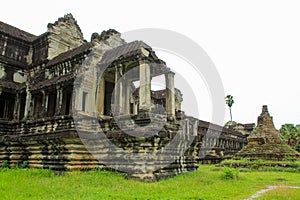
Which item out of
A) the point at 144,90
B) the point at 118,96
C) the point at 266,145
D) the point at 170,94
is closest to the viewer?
the point at 144,90

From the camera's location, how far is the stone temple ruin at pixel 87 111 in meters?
12.0

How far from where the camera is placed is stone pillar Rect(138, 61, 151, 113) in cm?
1228

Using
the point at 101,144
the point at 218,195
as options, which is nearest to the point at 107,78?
the point at 101,144

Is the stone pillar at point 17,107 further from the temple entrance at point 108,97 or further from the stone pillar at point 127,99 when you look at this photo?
the stone pillar at point 127,99

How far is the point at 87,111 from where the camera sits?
14766 mm

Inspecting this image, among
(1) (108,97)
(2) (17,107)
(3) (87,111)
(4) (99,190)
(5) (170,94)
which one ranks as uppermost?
(1) (108,97)

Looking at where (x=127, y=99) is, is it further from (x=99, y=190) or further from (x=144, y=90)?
(x=99, y=190)

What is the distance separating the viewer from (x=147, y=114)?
11914mm

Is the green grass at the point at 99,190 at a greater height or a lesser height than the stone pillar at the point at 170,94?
lesser

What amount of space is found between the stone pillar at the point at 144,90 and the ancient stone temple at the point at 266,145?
1694 centimetres

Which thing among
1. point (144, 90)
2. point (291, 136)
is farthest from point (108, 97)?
point (291, 136)

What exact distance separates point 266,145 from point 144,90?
18.3 metres

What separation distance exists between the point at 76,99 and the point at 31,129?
4297 mm

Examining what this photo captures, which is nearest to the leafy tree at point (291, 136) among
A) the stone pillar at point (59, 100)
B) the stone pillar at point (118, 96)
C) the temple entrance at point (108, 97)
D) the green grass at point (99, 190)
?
the temple entrance at point (108, 97)
